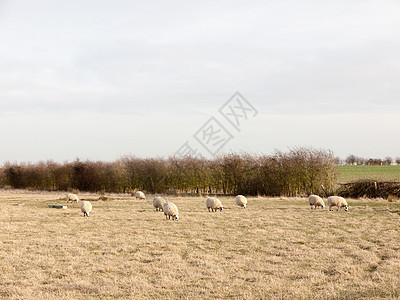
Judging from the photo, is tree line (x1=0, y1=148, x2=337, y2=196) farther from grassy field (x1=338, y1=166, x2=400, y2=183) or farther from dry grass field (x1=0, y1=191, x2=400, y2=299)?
dry grass field (x1=0, y1=191, x2=400, y2=299)

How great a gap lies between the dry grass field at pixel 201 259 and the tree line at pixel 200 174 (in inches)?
660

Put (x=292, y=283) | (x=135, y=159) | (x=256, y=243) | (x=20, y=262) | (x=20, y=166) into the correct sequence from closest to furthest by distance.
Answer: (x=292, y=283)
(x=20, y=262)
(x=256, y=243)
(x=135, y=159)
(x=20, y=166)

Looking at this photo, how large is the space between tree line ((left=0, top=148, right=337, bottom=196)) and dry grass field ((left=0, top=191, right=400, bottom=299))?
16.8 meters

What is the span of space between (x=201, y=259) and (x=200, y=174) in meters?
27.5

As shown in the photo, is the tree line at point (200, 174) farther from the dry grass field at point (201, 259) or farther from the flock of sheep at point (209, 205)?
the dry grass field at point (201, 259)

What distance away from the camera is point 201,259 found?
371 inches

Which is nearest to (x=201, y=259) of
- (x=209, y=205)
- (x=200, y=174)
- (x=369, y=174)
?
(x=209, y=205)

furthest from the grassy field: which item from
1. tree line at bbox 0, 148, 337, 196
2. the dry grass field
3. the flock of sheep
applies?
the dry grass field

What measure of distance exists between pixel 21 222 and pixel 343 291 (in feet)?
45.2

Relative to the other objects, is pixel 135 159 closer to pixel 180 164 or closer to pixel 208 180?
pixel 180 164

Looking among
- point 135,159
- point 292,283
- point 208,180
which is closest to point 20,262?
Answer: point 292,283

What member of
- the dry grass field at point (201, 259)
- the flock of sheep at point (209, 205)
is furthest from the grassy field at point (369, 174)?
the dry grass field at point (201, 259)

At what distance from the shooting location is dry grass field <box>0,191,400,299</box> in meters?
7.06

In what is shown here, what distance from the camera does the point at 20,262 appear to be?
923 cm
